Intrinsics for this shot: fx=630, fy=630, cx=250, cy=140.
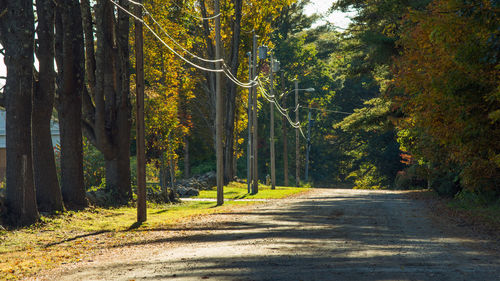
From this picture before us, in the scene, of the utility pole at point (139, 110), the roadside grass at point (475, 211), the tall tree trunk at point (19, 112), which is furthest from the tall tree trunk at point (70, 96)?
the roadside grass at point (475, 211)

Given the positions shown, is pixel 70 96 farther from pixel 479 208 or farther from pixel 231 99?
pixel 231 99

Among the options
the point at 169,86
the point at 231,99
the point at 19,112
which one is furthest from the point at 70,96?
the point at 231,99

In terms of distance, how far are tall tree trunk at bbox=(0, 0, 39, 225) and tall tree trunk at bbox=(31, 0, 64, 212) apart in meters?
1.53

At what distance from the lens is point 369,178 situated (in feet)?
230

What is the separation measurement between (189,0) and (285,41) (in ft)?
101

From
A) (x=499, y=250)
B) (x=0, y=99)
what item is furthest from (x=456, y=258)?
(x=0, y=99)

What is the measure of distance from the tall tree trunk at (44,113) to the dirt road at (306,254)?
15.4 ft

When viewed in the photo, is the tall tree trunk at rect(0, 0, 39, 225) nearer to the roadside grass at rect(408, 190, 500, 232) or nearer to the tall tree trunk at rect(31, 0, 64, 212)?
the tall tree trunk at rect(31, 0, 64, 212)

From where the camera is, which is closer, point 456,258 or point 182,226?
point 456,258

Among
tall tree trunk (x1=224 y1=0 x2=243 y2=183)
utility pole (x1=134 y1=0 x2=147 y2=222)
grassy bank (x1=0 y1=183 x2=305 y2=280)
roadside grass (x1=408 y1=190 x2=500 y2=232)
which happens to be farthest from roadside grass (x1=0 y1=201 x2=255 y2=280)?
tall tree trunk (x1=224 y1=0 x2=243 y2=183)

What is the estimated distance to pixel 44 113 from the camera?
19312 millimetres

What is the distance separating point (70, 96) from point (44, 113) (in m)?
2.73

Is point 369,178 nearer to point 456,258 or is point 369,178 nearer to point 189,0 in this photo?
point 189,0

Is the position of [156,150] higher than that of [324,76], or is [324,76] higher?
[324,76]
